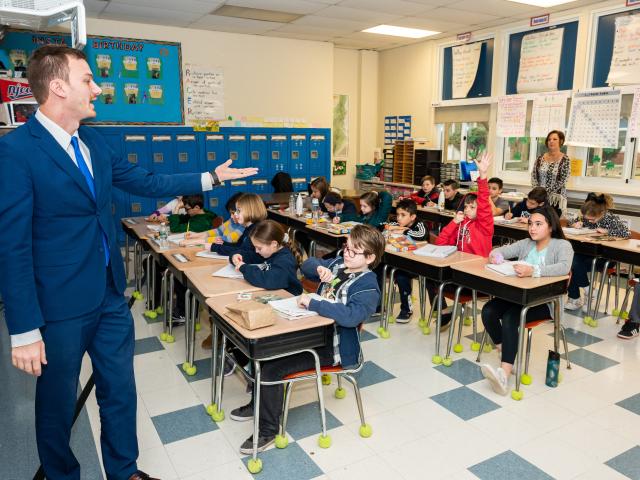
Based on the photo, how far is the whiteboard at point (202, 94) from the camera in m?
7.57

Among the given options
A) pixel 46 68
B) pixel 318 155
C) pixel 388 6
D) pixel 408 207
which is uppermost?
pixel 388 6

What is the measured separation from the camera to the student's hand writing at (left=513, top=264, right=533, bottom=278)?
3.03 m

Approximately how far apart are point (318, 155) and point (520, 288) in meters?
6.11

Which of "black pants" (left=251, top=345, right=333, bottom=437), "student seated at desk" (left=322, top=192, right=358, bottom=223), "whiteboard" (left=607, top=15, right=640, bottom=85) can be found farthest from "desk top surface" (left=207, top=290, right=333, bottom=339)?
"whiteboard" (left=607, top=15, right=640, bottom=85)

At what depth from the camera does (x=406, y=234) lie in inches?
180

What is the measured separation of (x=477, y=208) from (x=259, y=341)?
7.98 feet

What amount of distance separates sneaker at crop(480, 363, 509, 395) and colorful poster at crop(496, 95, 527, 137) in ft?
16.3

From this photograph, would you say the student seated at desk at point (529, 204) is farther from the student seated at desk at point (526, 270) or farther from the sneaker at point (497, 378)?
the sneaker at point (497, 378)

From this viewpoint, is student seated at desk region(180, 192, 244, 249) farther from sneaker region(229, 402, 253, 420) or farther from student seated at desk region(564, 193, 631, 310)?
student seated at desk region(564, 193, 631, 310)

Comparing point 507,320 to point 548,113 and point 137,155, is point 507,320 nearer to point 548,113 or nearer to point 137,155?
point 548,113

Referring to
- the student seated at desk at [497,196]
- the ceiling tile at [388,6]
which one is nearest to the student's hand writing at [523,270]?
the student seated at desk at [497,196]

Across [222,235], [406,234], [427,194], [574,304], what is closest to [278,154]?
[427,194]

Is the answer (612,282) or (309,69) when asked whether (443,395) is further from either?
(309,69)

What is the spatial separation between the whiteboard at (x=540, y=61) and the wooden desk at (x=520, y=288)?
4515 millimetres
